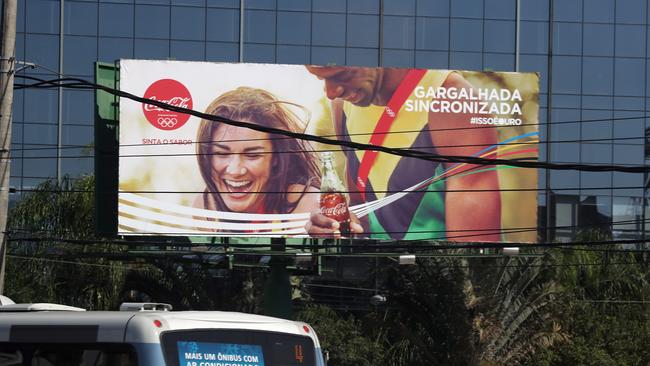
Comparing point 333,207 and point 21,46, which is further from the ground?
point 21,46

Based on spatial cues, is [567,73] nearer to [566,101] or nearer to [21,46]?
[566,101]

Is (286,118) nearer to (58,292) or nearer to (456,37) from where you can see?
(58,292)

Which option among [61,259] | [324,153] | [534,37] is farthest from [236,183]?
[534,37]

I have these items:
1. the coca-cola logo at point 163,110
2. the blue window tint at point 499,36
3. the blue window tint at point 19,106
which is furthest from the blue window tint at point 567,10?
the coca-cola logo at point 163,110

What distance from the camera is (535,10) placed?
5272 cm

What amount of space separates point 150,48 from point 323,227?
69.4 ft

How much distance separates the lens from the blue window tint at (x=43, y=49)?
168ft

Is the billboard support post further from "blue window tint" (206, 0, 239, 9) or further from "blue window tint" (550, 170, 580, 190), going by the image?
"blue window tint" (206, 0, 239, 9)

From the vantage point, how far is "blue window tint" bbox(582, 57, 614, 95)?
52750mm

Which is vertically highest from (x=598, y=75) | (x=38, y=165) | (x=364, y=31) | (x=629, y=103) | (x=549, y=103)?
(x=364, y=31)

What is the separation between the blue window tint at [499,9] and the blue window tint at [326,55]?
20.5ft

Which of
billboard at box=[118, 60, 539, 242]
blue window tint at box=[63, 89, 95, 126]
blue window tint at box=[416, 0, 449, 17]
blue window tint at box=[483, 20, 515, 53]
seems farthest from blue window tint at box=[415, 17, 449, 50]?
billboard at box=[118, 60, 539, 242]

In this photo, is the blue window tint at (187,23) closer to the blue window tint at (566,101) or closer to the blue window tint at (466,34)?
the blue window tint at (466,34)

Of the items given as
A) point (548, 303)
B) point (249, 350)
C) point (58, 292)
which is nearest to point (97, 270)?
point (58, 292)
